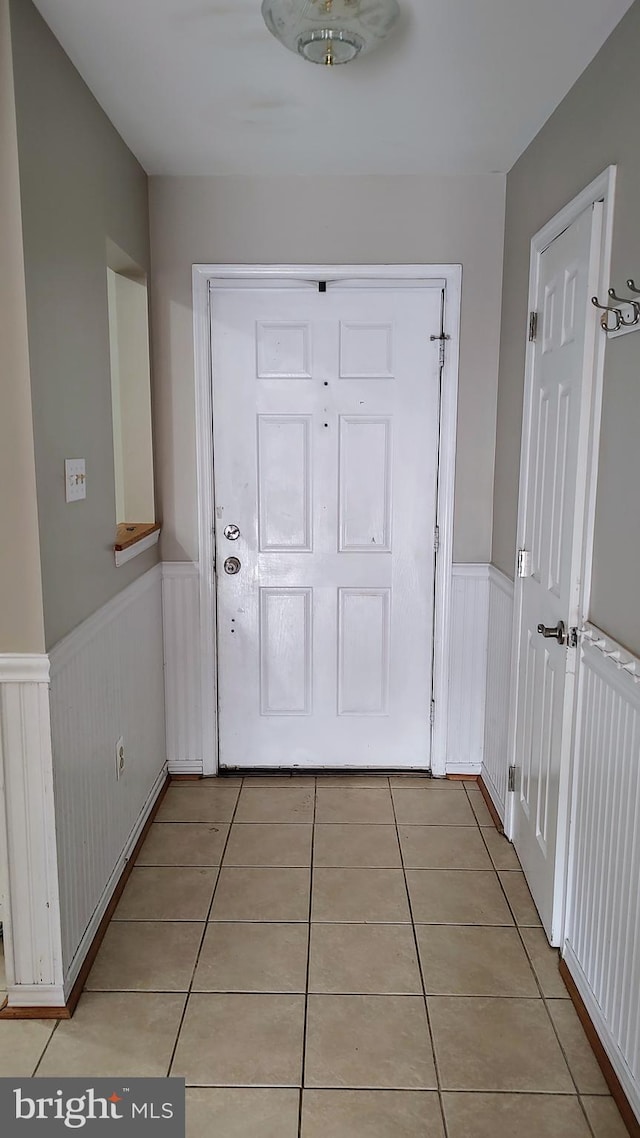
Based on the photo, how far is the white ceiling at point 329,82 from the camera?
1.78 m

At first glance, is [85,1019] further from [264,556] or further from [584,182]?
[584,182]

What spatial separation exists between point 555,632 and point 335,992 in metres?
1.10

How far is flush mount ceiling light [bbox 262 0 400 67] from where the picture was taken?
5.46 feet

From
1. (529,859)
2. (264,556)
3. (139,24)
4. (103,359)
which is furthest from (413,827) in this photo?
(139,24)

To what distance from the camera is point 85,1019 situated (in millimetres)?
1904

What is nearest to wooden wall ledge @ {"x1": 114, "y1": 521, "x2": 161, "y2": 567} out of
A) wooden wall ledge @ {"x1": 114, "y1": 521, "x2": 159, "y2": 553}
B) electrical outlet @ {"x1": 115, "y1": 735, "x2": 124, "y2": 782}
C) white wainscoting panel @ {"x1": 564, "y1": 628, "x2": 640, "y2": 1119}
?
wooden wall ledge @ {"x1": 114, "y1": 521, "x2": 159, "y2": 553}

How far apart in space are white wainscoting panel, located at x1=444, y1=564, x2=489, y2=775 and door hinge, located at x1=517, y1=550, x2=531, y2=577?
1.72ft

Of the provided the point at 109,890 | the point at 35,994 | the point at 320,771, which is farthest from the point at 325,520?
the point at 35,994

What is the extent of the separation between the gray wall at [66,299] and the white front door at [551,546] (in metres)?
1.29

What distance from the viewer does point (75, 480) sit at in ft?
6.59

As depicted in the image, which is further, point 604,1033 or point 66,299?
point 66,299

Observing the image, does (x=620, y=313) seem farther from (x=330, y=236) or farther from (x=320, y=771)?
(x=320, y=771)

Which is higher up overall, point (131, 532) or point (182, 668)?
point (131, 532)

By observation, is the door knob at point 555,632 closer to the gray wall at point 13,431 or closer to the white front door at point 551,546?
the white front door at point 551,546
